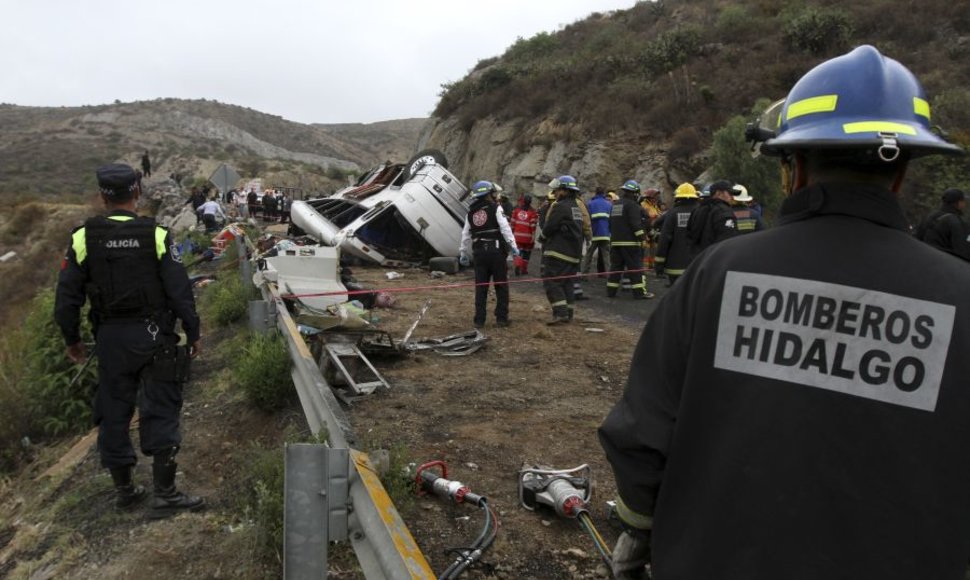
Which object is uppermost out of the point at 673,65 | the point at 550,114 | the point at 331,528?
the point at 673,65

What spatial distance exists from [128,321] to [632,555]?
10.8 ft

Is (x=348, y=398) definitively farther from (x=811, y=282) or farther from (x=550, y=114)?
(x=550, y=114)

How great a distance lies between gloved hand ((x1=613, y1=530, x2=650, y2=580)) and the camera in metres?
1.59

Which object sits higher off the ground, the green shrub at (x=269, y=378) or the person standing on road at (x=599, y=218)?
the person standing on road at (x=599, y=218)

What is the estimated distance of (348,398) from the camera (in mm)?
5418

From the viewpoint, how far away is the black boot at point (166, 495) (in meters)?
3.84

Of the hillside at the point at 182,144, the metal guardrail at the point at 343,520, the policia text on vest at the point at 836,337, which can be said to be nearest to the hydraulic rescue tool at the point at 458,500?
the metal guardrail at the point at 343,520

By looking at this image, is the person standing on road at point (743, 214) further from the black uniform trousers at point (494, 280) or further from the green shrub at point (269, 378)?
the green shrub at point (269, 378)

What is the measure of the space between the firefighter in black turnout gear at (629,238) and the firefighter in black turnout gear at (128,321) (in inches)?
309

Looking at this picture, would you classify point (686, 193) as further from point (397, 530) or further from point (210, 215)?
point (210, 215)

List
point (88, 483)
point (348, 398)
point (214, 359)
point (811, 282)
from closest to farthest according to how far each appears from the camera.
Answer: point (811, 282) < point (88, 483) < point (348, 398) < point (214, 359)

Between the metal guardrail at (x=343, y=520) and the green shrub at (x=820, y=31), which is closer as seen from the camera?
the metal guardrail at (x=343, y=520)

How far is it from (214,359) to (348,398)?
2514 mm

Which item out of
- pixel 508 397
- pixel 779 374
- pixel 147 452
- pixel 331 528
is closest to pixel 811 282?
pixel 779 374
